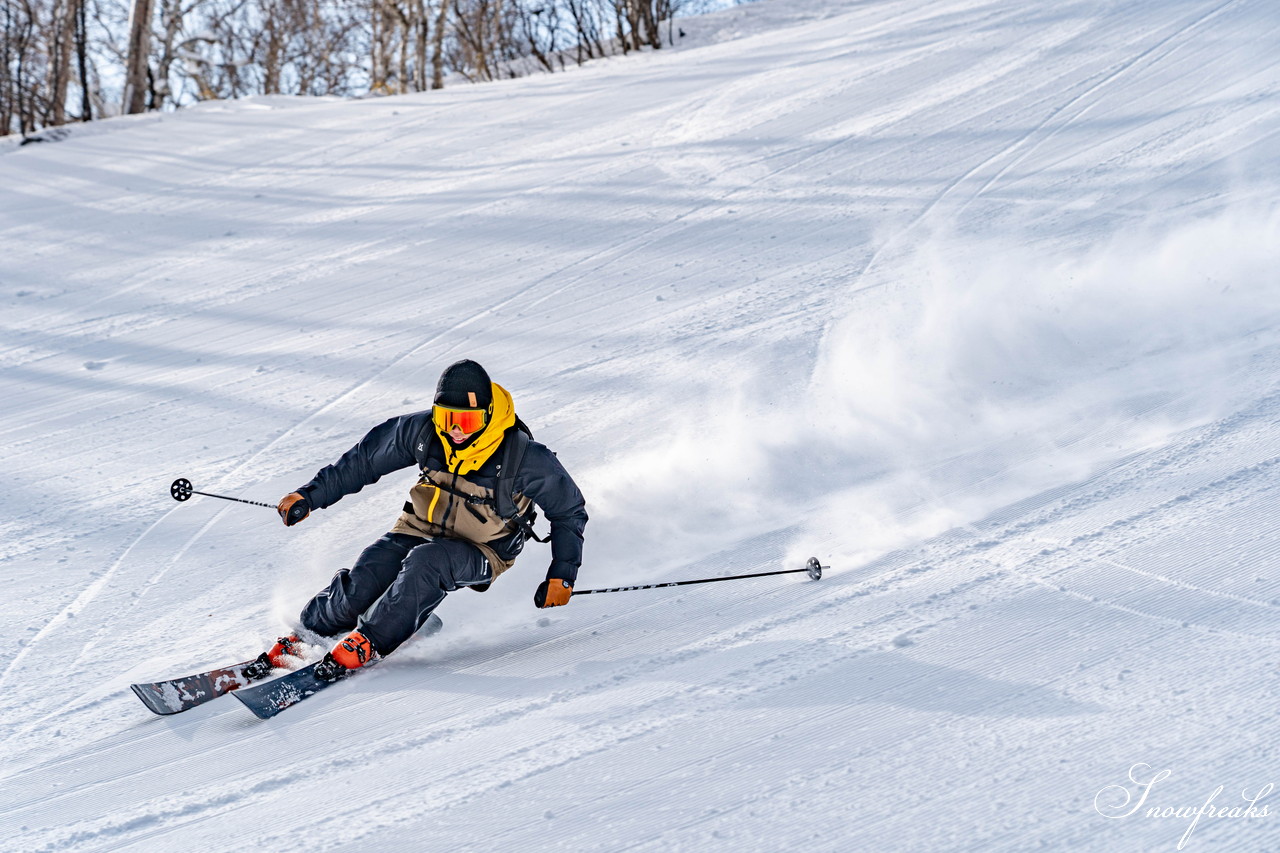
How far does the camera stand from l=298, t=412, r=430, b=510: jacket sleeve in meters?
3.97

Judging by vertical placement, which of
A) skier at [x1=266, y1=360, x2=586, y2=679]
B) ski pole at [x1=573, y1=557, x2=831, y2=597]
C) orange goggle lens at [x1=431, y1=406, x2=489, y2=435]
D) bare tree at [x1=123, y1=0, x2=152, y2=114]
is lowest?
ski pole at [x1=573, y1=557, x2=831, y2=597]

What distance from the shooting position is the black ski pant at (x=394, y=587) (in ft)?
11.7

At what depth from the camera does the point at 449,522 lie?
150 inches

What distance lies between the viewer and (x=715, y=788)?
2.70 metres

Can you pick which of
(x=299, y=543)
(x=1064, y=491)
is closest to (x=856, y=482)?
(x=1064, y=491)

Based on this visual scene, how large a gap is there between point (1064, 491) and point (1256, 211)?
3.58 metres

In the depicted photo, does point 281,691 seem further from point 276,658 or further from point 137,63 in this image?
point 137,63

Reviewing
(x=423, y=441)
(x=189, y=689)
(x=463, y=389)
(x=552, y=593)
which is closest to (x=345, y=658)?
(x=189, y=689)

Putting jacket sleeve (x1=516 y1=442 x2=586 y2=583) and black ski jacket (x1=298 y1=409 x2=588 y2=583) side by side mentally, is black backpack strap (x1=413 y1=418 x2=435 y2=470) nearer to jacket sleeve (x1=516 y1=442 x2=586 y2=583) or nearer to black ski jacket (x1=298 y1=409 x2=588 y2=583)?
black ski jacket (x1=298 y1=409 x2=588 y2=583)

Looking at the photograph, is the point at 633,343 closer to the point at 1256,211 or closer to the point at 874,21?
the point at 1256,211

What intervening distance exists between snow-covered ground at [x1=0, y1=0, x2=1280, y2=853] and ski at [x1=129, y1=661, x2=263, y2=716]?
0.10 meters
